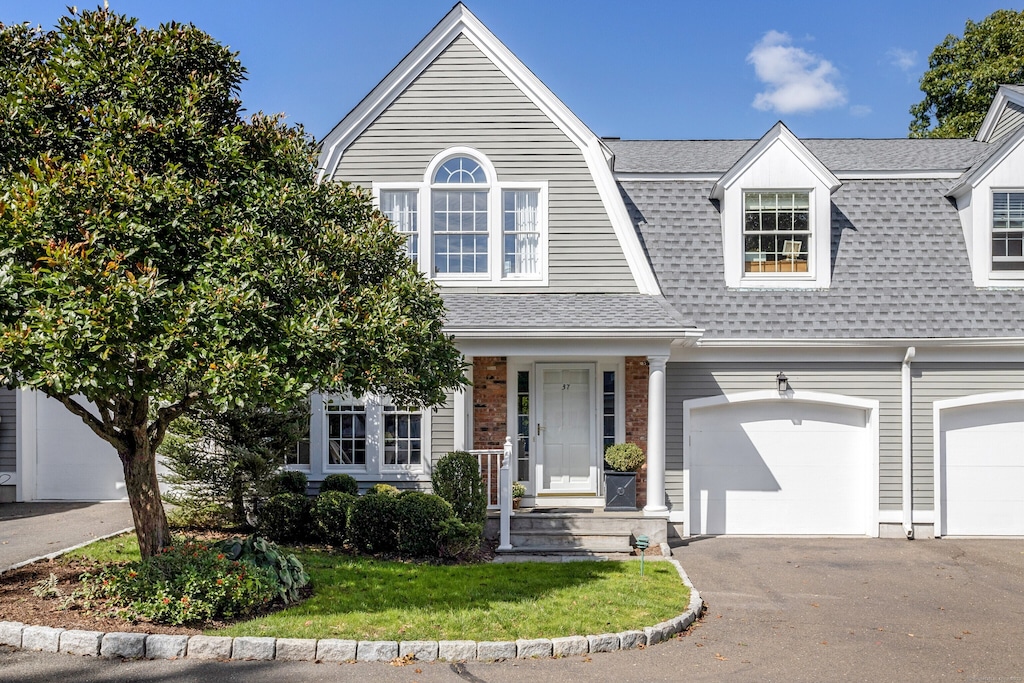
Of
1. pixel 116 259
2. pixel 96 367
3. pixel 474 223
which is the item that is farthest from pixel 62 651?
pixel 474 223

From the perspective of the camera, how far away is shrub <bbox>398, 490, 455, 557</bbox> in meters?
9.95

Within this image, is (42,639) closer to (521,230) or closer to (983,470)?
(521,230)

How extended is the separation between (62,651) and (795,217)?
11.6 metres

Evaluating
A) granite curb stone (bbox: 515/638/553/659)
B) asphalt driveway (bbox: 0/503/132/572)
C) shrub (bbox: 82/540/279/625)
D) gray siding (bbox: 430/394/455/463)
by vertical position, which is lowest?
granite curb stone (bbox: 515/638/553/659)

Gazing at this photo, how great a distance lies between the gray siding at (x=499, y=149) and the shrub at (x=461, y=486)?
309 cm

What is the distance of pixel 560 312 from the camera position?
456 inches

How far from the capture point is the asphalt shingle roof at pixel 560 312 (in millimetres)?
11031

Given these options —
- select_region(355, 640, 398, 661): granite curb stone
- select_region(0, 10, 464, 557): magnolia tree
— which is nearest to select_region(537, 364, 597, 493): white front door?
select_region(0, 10, 464, 557): magnolia tree

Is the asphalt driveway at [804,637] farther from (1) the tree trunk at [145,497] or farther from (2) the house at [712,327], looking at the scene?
(1) the tree trunk at [145,497]

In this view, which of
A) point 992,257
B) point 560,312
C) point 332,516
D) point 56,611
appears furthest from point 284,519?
point 992,257

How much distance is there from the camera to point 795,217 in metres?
12.9

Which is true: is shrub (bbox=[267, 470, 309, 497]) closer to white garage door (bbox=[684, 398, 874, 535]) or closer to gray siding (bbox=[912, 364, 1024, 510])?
white garage door (bbox=[684, 398, 874, 535])

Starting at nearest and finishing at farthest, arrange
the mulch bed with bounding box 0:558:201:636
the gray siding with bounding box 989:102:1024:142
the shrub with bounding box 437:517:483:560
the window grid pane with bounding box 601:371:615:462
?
1. the mulch bed with bounding box 0:558:201:636
2. the shrub with bounding box 437:517:483:560
3. the window grid pane with bounding box 601:371:615:462
4. the gray siding with bounding box 989:102:1024:142

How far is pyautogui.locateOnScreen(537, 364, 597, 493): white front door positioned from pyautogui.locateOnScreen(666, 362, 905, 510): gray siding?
139 centimetres
